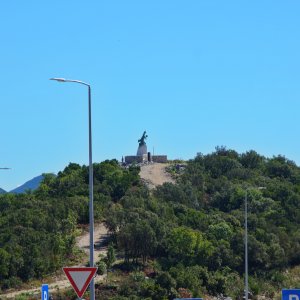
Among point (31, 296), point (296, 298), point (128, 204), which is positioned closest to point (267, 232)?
point (128, 204)

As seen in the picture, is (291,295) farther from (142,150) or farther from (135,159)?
(142,150)

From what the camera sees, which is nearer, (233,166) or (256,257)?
(256,257)

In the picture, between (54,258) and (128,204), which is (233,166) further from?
(54,258)

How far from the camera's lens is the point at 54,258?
212 ft

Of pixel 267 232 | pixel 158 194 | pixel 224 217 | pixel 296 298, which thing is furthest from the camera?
pixel 158 194

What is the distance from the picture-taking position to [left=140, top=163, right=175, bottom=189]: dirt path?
99062 millimetres

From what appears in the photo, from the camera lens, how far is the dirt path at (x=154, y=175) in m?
99.1

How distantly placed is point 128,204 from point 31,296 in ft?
81.7

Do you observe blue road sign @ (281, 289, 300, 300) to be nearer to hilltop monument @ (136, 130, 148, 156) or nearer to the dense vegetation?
the dense vegetation

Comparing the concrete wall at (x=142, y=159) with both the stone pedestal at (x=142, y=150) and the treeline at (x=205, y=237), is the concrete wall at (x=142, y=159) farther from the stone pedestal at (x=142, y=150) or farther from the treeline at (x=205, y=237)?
the treeline at (x=205, y=237)

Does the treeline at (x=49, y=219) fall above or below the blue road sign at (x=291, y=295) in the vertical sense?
above

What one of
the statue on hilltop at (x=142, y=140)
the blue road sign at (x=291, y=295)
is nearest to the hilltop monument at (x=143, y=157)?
the statue on hilltop at (x=142, y=140)

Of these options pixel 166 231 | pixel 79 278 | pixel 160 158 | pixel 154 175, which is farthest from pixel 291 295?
pixel 160 158

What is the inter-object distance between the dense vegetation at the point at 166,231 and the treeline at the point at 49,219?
0.09 m
